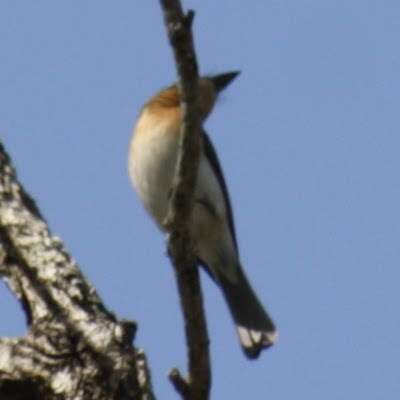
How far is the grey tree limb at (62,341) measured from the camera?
3.45 meters

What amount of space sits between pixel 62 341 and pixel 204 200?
3782 mm

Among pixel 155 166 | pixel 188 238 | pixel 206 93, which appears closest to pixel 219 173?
pixel 155 166

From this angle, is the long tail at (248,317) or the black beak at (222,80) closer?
the long tail at (248,317)

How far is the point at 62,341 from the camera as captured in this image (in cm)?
358

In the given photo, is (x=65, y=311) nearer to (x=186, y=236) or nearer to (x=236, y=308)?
(x=186, y=236)

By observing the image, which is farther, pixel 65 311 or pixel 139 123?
pixel 139 123

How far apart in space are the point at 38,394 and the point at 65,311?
0.94 ft

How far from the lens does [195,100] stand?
133 inches

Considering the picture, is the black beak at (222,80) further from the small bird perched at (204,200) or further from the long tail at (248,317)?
the long tail at (248,317)

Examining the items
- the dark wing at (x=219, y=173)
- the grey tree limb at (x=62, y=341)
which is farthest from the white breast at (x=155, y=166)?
the grey tree limb at (x=62, y=341)

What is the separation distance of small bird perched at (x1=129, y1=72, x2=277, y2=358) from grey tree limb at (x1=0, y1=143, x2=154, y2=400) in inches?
129

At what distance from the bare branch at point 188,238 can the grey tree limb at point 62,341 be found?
0.14 meters

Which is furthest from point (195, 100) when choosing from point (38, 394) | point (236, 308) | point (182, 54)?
point (236, 308)

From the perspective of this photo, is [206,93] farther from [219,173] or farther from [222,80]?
[219,173]
